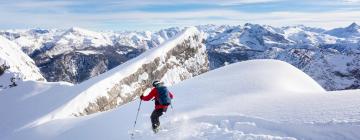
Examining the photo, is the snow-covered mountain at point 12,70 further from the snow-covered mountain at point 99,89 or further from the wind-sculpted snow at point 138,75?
the wind-sculpted snow at point 138,75

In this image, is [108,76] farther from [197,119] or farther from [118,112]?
[197,119]

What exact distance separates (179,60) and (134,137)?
141 feet

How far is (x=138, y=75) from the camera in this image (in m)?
51.2

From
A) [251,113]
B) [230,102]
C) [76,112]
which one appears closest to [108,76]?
[76,112]

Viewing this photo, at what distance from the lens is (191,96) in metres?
28.0

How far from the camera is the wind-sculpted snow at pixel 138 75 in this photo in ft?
127

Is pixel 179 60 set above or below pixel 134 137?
below

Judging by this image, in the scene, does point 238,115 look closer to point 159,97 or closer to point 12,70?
point 159,97

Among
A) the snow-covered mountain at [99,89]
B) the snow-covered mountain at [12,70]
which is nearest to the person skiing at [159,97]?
the snow-covered mountain at [99,89]

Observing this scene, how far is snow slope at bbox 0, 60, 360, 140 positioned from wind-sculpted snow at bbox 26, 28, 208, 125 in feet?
23.2

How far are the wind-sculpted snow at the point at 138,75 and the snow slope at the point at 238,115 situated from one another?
23.2 feet

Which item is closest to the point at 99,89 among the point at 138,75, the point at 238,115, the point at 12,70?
the point at 138,75

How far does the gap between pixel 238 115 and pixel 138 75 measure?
3146cm

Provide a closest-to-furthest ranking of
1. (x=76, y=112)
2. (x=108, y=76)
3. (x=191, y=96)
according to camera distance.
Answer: (x=191, y=96)
(x=76, y=112)
(x=108, y=76)
